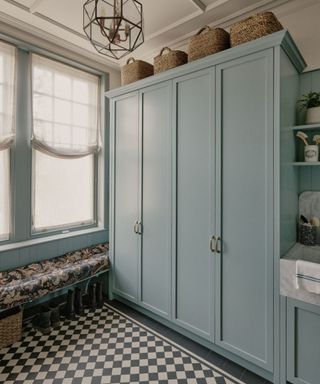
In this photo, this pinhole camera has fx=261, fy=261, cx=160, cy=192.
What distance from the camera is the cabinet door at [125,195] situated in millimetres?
2750

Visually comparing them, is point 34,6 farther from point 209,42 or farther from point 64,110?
point 209,42

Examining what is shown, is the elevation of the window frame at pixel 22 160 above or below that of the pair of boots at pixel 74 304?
above

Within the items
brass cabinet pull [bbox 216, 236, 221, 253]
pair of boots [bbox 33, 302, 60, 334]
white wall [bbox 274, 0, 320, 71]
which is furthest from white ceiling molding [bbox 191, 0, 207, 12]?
pair of boots [bbox 33, 302, 60, 334]

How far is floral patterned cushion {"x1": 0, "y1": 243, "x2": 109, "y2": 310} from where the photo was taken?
7.33 ft

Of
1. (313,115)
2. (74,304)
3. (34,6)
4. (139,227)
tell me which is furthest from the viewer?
(74,304)

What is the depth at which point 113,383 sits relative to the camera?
1830mm

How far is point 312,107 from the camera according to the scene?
2012mm

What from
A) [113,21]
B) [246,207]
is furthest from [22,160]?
[246,207]

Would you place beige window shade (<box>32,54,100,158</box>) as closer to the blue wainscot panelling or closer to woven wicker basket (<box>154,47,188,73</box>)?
the blue wainscot panelling

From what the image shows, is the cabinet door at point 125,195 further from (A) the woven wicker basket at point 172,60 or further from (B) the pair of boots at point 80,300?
(A) the woven wicker basket at point 172,60

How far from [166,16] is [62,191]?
2.17 metres

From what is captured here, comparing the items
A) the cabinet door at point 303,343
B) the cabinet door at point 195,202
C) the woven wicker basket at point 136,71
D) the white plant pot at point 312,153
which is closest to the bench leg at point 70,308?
the cabinet door at point 195,202

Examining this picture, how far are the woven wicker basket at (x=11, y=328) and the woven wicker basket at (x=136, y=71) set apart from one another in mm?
2512

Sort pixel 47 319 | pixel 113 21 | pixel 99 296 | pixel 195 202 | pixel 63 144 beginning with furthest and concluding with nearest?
pixel 63 144
pixel 99 296
pixel 47 319
pixel 195 202
pixel 113 21
